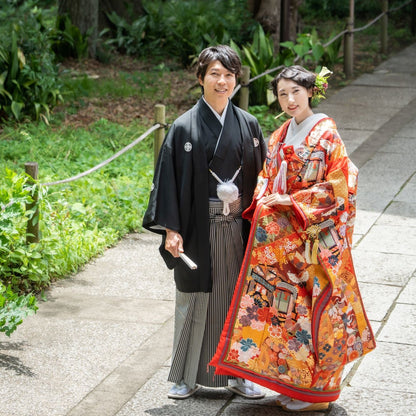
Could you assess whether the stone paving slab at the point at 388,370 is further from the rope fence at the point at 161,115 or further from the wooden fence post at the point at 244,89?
the wooden fence post at the point at 244,89

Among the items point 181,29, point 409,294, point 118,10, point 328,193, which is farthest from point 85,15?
point 328,193

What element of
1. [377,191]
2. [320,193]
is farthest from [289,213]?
[377,191]

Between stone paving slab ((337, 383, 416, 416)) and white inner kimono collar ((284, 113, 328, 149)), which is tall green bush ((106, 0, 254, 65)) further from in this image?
stone paving slab ((337, 383, 416, 416))

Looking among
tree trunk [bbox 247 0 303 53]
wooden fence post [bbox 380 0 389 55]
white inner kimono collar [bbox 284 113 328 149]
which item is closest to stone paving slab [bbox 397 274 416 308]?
white inner kimono collar [bbox 284 113 328 149]

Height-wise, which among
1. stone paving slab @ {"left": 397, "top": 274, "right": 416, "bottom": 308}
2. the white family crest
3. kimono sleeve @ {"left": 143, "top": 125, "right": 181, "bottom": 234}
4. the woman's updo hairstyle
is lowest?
stone paving slab @ {"left": 397, "top": 274, "right": 416, "bottom": 308}

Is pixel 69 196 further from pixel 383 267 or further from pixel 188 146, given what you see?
pixel 188 146

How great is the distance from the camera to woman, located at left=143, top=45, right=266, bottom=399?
3836 millimetres

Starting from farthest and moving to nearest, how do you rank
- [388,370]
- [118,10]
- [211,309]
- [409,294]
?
[118,10]
[409,294]
[388,370]
[211,309]

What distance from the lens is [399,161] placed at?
827cm

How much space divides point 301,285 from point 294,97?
860 mm

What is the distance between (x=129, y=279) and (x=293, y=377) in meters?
2.22

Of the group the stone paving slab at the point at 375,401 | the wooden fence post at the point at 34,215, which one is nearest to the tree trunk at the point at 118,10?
the wooden fence post at the point at 34,215

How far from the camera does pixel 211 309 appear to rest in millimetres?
3973

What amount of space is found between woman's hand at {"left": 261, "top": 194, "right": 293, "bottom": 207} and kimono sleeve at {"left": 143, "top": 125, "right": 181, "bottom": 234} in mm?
443
